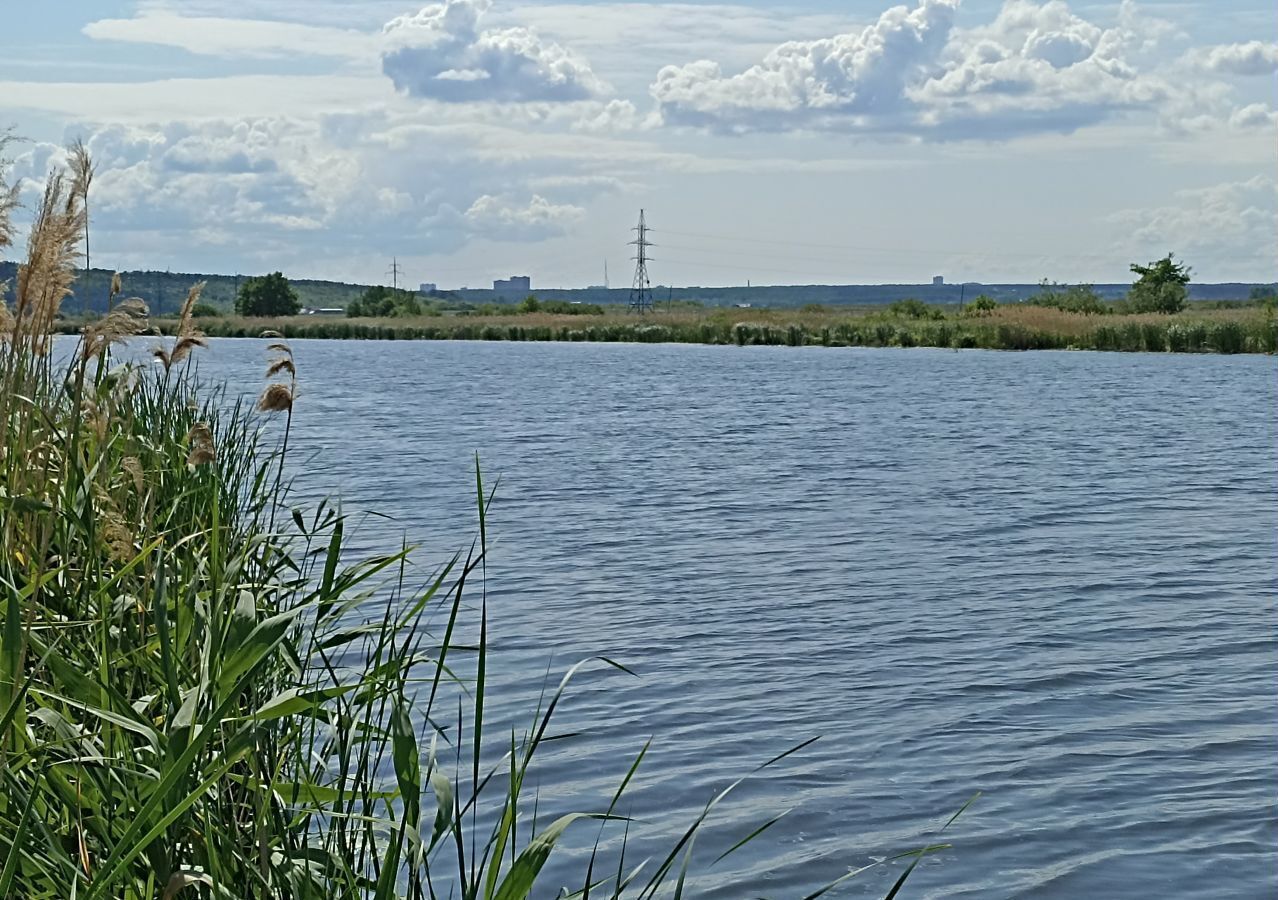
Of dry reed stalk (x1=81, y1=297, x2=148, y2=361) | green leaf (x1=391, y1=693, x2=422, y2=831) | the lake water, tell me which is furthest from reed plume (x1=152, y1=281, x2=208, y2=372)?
green leaf (x1=391, y1=693, x2=422, y2=831)

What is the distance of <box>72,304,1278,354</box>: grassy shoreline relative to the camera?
4478 cm

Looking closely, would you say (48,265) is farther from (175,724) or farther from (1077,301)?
(1077,301)

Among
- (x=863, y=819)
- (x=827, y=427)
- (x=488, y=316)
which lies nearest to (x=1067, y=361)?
(x=827, y=427)

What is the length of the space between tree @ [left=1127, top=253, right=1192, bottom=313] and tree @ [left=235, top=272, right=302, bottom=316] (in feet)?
197

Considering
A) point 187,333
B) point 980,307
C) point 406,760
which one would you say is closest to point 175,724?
point 406,760

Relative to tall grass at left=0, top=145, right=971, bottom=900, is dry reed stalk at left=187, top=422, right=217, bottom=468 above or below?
above

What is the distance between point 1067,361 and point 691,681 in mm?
37328

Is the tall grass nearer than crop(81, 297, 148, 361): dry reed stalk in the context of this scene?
Yes

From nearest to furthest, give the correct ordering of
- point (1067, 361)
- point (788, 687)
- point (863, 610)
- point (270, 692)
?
point (270, 692) < point (788, 687) < point (863, 610) < point (1067, 361)

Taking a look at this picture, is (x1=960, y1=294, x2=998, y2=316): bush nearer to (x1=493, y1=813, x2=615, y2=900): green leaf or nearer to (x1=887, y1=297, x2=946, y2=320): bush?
(x1=887, y1=297, x2=946, y2=320): bush

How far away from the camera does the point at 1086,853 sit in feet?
17.0

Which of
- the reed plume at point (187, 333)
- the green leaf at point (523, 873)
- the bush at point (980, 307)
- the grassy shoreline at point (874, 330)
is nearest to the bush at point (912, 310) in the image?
the grassy shoreline at point (874, 330)

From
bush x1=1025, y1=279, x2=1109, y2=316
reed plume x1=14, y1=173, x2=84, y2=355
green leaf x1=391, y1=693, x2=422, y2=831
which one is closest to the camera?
green leaf x1=391, y1=693, x2=422, y2=831

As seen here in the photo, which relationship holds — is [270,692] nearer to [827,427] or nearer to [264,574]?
[264,574]
